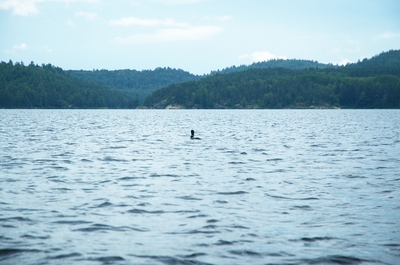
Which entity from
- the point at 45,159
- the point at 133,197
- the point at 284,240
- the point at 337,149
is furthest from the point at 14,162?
the point at 337,149

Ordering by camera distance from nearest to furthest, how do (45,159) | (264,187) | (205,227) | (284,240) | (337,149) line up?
(284,240) < (205,227) < (264,187) < (45,159) < (337,149)

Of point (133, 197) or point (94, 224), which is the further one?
point (133, 197)

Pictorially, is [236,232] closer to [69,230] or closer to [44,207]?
[69,230]

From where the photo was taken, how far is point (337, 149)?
38219mm

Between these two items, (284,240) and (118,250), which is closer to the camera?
(118,250)

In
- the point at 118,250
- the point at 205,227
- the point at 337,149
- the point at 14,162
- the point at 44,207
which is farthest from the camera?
the point at 337,149

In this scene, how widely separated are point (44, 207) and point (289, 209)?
838cm

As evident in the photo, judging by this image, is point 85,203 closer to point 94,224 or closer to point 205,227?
point 94,224

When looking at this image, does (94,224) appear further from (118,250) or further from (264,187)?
(264,187)

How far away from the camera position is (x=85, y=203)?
54.2 ft

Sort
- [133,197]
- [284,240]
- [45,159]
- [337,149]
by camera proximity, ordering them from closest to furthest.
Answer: [284,240], [133,197], [45,159], [337,149]

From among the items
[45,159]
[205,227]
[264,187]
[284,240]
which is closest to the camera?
[284,240]

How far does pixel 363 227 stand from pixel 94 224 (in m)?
7.90

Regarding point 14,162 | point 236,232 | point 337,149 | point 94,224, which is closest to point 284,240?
point 236,232
